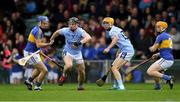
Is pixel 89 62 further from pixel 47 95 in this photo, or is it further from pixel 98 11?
pixel 47 95

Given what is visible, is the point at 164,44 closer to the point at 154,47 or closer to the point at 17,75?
the point at 154,47

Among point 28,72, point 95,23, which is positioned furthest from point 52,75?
point 95,23

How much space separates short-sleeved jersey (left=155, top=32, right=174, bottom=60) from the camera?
67.4 ft

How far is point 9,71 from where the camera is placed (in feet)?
90.6

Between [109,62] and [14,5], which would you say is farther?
[14,5]

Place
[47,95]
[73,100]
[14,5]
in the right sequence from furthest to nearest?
[14,5] < [47,95] < [73,100]

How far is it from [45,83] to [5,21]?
4.19 metres

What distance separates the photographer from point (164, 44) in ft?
68.0

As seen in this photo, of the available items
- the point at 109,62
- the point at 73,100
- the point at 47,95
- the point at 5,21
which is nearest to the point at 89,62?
the point at 109,62

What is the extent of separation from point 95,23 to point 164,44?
7.92m

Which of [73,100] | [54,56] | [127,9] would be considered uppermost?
[127,9]

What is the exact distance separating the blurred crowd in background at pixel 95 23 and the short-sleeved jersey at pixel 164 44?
19.2 feet

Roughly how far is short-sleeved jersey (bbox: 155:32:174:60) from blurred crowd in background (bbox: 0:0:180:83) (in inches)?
230

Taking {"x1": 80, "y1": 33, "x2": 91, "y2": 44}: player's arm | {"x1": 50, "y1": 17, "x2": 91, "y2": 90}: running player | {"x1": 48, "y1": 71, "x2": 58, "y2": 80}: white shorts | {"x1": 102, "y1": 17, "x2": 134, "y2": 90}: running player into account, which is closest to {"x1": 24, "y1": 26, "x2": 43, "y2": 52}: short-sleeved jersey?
{"x1": 50, "y1": 17, "x2": 91, "y2": 90}: running player
